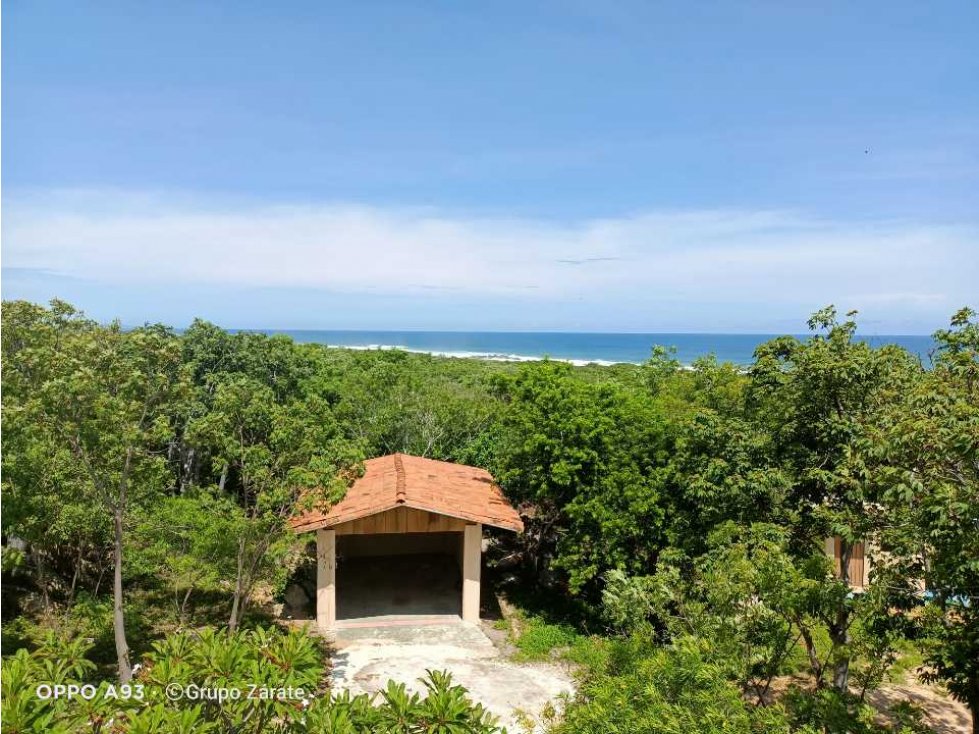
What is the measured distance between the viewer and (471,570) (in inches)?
655

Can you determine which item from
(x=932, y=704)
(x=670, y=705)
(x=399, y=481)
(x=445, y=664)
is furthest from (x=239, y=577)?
(x=932, y=704)

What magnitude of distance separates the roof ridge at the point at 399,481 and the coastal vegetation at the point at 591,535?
1636 millimetres

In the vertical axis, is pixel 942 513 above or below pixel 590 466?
above

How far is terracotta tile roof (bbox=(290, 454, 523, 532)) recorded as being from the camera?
1532 centimetres

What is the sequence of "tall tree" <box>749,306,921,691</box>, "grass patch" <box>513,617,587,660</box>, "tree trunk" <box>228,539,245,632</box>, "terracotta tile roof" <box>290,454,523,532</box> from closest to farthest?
"tall tree" <box>749,306,921,691</box>, "tree trunk" <box>228,539,245,632</box>, "grass patch" <box>513,617,587,660</box>, "terracotta tile roof" <box>290,454,523,532</box>

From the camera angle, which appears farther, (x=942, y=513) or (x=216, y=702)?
(x=942, y=513)

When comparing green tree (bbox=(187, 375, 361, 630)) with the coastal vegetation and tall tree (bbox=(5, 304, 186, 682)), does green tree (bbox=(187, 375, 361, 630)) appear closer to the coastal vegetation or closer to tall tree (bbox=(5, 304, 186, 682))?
the coastal vegetation

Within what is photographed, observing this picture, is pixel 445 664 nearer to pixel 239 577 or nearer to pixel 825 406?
pixel 239 577

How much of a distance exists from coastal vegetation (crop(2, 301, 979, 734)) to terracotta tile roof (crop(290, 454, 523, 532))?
0.97m

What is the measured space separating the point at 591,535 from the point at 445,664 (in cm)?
467

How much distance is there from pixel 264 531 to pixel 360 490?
546 cm

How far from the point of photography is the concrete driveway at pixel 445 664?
1280 centimetres

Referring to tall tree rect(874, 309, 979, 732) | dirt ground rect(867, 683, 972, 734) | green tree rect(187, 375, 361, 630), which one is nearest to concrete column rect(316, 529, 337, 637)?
green tree rect(187, 375, 361, 630)

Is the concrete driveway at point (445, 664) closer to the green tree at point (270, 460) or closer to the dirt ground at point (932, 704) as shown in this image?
the green tree at point (270, 460)
